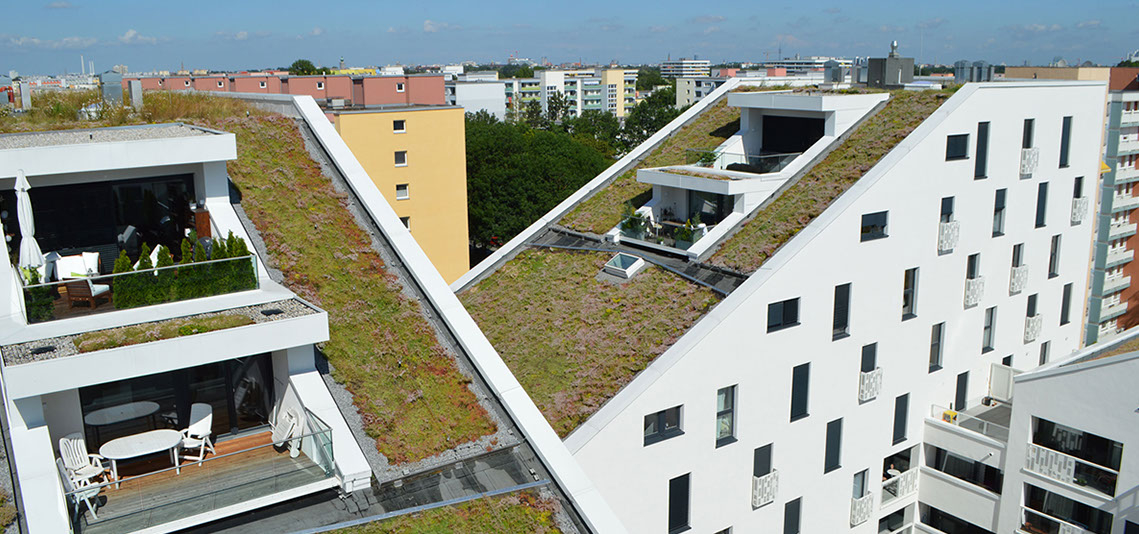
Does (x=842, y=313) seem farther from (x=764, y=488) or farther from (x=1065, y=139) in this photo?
(x=1065, y=139)

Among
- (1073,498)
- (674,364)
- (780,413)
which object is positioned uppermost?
(674,364)

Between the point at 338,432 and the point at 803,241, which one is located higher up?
the point at 803,241

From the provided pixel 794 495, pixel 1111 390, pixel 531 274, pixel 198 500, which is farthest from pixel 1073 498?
pixel 198 500

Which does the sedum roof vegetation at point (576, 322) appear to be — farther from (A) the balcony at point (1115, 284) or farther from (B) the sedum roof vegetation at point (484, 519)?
(A) the balcony at point (1115, 284)

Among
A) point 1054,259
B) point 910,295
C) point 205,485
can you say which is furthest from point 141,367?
point 1054,259

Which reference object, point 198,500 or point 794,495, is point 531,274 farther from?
point 198,500

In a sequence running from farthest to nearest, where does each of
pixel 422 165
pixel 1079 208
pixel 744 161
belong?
pixel 422 165 → pixel 1079 208 → pixel 744 161
